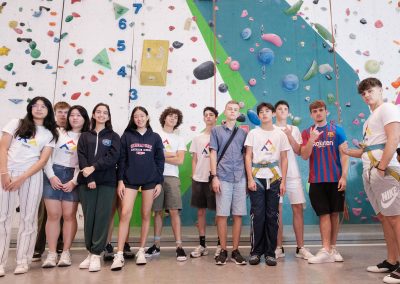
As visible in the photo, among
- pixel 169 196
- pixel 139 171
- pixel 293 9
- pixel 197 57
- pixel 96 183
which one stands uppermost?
pixel 293 9

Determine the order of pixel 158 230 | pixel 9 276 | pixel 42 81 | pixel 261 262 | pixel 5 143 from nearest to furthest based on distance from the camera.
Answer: pixel 9 276 < pixel 5 143 < pixel 261 262 < pixel 158 230 < pixel 42 81

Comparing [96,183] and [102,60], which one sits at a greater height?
[102,60]

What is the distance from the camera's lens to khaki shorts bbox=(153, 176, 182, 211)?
10.2ft

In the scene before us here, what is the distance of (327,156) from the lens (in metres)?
3.00

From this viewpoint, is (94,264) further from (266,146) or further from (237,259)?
(266,146)

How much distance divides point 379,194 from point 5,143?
296 centimetres

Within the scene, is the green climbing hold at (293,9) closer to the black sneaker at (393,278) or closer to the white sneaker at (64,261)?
the black sneaker at (393,278)

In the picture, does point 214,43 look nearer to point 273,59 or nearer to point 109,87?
point 273,59

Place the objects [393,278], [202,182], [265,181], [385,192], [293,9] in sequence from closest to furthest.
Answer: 1. [393,278]
2. [385,192]
3. [265,181]
4. [202,182]
5. [293,9]

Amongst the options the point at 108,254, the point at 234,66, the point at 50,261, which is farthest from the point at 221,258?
the point at 234,66

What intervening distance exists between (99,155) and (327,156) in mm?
2060

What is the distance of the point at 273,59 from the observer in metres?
4.74

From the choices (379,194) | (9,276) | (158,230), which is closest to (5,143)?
(9,276)

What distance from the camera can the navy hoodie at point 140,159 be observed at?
9.23 feet
